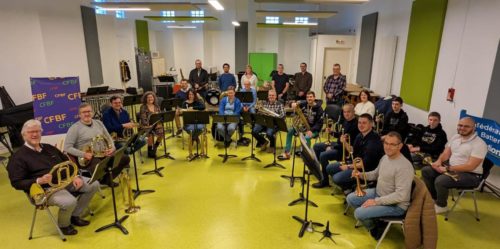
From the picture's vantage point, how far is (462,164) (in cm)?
390

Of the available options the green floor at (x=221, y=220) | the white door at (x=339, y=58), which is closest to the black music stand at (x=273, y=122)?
the green floor at (x=221, y=220)

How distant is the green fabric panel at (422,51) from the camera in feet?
19.2

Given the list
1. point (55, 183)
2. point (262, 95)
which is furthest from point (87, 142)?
point (262, 95)

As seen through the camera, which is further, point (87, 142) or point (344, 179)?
point (87, 142)

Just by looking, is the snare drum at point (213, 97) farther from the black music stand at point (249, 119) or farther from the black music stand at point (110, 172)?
the black music stand at point (110, 172)

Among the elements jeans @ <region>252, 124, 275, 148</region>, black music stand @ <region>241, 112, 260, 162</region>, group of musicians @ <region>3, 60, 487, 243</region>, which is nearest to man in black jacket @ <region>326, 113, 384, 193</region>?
group of musicians @ <region>3, 60, 487, 243</region>

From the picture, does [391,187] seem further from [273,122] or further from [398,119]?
[398,119]

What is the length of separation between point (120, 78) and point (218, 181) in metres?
7.08

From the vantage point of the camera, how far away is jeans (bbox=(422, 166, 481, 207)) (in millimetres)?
3865

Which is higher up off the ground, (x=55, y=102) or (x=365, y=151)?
(x=55, y=102)

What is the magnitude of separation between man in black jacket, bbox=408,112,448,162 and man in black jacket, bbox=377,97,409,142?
521mm

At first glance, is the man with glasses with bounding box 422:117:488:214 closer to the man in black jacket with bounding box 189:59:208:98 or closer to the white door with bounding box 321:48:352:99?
the man in black jacket with bounding box 189:59:208:98

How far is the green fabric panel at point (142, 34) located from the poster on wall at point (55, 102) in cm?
734

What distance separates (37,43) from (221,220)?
623cm
